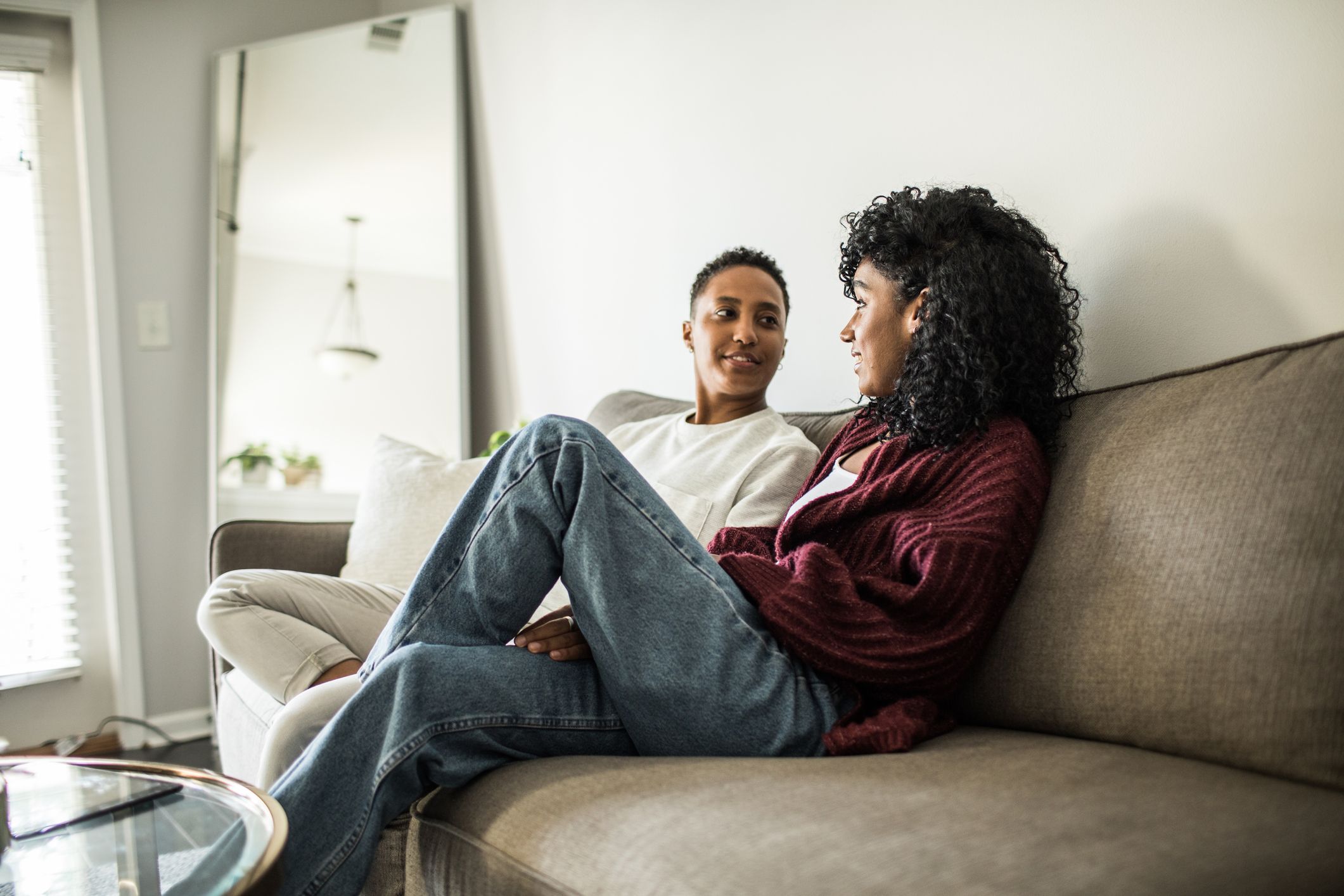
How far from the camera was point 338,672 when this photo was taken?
1.59m

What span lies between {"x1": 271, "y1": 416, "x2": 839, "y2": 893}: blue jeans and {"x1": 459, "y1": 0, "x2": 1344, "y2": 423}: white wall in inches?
28.9

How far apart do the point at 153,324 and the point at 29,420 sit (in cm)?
42

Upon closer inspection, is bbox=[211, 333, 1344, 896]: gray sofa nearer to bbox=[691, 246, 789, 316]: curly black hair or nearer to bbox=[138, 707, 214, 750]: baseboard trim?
bbox=[691, 246, 789, 316]: curly black hair

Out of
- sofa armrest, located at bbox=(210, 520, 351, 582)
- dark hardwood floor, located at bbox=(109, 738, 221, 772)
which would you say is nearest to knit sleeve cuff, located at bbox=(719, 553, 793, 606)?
sofa armrest, located at bbox=(210, 520, 351, 582)

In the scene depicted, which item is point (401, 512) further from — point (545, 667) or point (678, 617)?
point (678, 617)

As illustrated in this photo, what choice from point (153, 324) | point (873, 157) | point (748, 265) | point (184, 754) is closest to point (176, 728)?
point (184, 754)

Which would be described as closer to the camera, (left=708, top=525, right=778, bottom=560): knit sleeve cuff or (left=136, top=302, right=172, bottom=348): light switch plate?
(left=708, top=525, right=778, bottom=560): knit sleeve cuff

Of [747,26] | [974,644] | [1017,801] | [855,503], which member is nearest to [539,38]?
[747,26]

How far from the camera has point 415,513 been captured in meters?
2.02

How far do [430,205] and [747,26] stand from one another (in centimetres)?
124

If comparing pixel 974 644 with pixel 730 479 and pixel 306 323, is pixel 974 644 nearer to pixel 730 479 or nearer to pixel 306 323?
pixel 730 479

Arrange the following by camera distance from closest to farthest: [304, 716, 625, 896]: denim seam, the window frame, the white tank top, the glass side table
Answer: the glass side table, [304, 716, 625, 896]: denim seam, the white tank top, the window frame

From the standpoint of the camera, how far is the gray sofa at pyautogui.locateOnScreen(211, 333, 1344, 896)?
731mm

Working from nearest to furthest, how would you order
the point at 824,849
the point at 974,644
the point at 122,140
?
the point at 824,849
the point at 974,644
the point at 122,140
